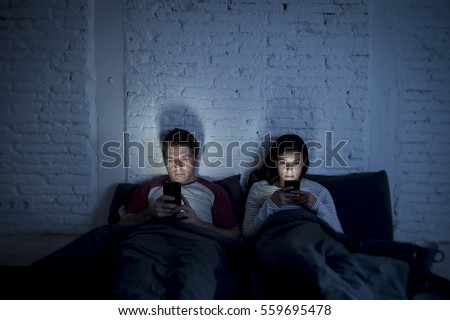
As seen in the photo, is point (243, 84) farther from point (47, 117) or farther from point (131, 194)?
point (47, 117)

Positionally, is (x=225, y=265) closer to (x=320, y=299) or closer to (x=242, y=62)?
(x=320, y=299)

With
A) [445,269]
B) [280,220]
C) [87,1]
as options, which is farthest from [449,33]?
[87,1]

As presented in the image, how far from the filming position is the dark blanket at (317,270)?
1263 mm

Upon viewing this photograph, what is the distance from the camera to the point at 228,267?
1677mm

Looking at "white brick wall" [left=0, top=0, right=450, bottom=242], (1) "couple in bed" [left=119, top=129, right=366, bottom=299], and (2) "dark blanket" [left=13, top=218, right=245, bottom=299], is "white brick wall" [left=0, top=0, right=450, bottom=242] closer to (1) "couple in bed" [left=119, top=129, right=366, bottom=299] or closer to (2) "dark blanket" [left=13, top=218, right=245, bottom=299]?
(1) "couple in bed" [left=119, top=129, right=366, bottom=299]

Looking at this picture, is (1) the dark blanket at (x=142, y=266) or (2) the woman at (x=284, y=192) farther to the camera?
(2) the woman at (x=284, y=192)

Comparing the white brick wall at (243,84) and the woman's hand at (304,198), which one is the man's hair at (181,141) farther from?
the woman's hand at (304,198)

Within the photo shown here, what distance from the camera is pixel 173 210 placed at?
1.97 metres

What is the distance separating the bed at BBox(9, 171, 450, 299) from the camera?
4.30 ft

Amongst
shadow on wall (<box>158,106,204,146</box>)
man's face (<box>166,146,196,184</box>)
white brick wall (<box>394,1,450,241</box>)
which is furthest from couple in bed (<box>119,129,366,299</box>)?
white brick wall (<box>394,1,450,241</box>)

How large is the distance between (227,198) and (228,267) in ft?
2.26

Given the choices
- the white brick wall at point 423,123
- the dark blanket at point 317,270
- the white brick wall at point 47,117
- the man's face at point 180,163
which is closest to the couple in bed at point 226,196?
the man's face at point 180,163

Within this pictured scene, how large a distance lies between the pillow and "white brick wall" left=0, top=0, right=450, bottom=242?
7.1 inches

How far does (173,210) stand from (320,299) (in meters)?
1.02
